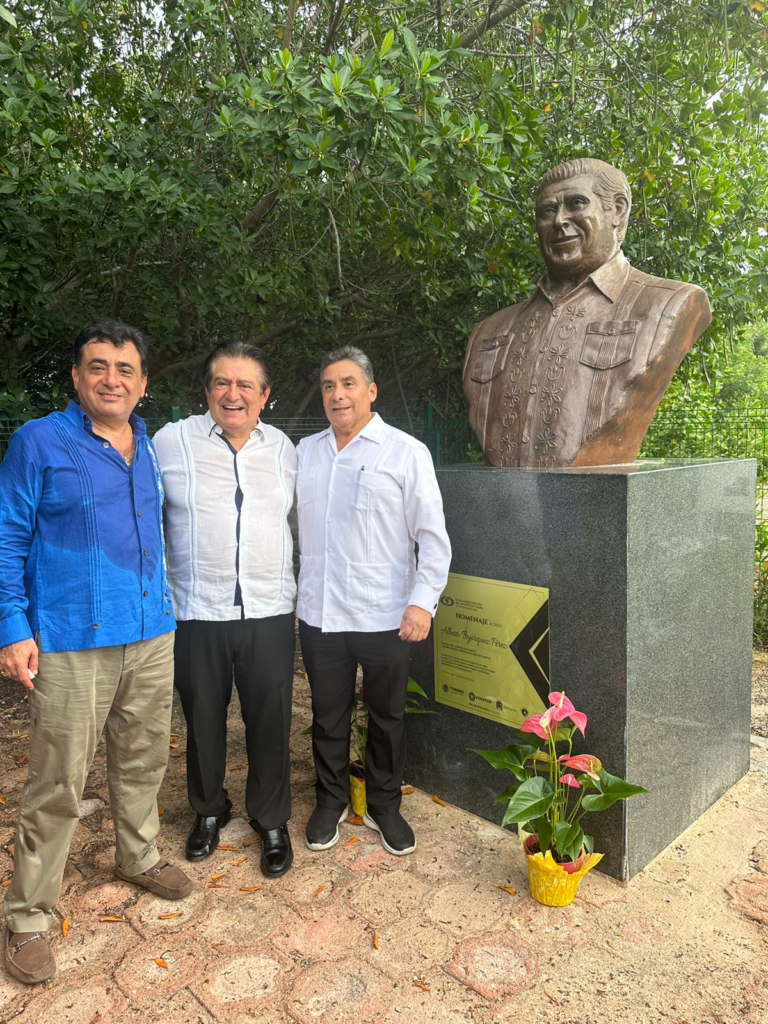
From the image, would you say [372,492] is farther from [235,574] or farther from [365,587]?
[235,574]

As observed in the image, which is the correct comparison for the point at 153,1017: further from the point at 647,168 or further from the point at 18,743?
the point at 647,168

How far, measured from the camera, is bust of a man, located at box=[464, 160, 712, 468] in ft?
9.36

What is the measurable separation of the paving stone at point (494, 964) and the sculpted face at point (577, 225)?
2.44 meters

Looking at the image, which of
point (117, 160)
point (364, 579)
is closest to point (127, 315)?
point (117, 160)

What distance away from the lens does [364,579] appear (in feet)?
8.63

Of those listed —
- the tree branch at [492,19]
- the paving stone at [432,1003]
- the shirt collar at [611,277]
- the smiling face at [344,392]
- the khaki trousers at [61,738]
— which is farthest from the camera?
the tree branch at [492,19]

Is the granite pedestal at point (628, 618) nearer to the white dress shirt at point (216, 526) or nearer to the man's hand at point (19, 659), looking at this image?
the white dress shirt at point (216, 526)

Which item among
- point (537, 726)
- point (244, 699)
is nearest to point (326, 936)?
point (244, 699)

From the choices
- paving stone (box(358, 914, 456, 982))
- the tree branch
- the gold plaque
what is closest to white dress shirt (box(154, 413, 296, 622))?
the gold plaque

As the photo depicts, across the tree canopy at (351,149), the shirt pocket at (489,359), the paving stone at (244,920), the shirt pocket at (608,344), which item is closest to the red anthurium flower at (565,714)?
the paving stone at (244,920)

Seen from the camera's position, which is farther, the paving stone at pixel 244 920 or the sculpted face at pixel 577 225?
the sculpted face at pixel 577 225

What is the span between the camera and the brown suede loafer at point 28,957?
211 centimetres

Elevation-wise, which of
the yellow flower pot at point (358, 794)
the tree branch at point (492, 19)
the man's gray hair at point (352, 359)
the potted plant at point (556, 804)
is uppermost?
the tree branch at point (492, 19)

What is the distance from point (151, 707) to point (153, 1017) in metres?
0.84
